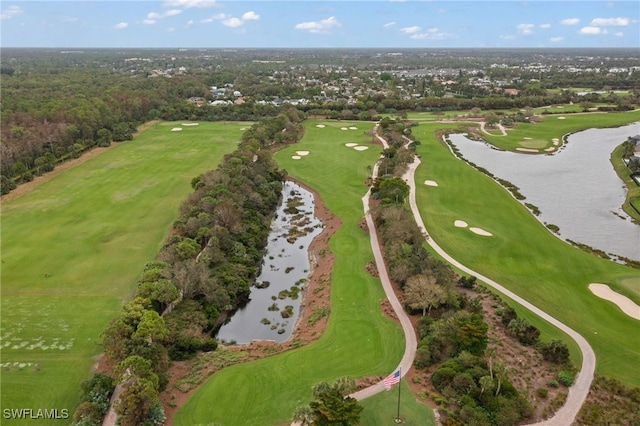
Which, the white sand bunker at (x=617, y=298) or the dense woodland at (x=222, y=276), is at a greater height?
the dense woodland at (x=222, y=276)

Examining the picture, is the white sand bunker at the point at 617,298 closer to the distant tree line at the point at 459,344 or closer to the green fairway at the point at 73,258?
the distant tree line at the point at 459,344

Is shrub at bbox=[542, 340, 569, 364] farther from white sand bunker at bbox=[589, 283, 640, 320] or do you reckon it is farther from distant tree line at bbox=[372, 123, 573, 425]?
white sand bunker at bbox=[589, 283, 640, 320]

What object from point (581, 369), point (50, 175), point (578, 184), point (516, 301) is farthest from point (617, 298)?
point (50, 175)

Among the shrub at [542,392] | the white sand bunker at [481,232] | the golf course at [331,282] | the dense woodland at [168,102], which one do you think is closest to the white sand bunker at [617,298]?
the golf course at [331,282]

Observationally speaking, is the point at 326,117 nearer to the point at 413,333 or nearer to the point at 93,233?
the point at 93,233

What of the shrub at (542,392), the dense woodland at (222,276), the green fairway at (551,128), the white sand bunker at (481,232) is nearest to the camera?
the dense woodland at (222,276)

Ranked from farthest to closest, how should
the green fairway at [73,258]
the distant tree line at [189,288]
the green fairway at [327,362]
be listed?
the green fairway at [73,258] → the green fairway at [327,362] → the distant tree line at [189,288]

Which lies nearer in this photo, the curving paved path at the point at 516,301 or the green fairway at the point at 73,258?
the curving paved path at the point at 516,301
